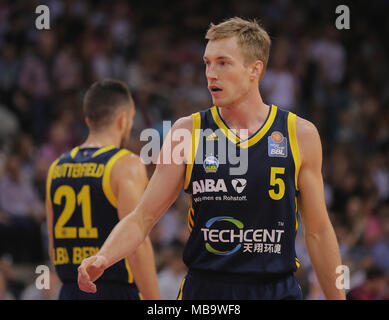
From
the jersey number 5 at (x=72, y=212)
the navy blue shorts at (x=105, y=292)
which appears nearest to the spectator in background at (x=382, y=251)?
the navy blue shorts at (x=105, y=292)

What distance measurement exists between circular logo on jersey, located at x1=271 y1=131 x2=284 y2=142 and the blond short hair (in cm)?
46

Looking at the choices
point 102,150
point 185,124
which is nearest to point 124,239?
point 185,124

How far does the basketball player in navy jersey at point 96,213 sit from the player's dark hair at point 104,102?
0.76 ft

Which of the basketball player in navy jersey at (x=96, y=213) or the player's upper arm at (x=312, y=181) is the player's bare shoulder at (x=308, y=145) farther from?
the basketball player in navy jersey at (x=96, y=213)

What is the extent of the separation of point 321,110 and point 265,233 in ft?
27.4

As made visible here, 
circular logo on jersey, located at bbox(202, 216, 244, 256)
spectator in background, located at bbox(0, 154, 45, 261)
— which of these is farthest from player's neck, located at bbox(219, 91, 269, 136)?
spectator in background, located at bbox(0, 154, 45, 261)

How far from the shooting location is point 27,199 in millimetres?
9062

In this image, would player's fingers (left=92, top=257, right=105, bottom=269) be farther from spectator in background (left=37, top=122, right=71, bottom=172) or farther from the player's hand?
spectator in background (left=37, top=122, right=71, bottom=172)

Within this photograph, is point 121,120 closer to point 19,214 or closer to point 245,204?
point 245,204

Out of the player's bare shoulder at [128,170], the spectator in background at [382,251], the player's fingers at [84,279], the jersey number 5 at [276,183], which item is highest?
the player's bare shoulder at [128,170]

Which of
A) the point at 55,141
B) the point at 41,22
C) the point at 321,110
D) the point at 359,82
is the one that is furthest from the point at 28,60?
the point at 359,82

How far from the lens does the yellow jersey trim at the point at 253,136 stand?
3.87 meters

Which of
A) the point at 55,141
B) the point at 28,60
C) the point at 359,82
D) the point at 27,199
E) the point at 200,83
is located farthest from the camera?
the point at 359,82
